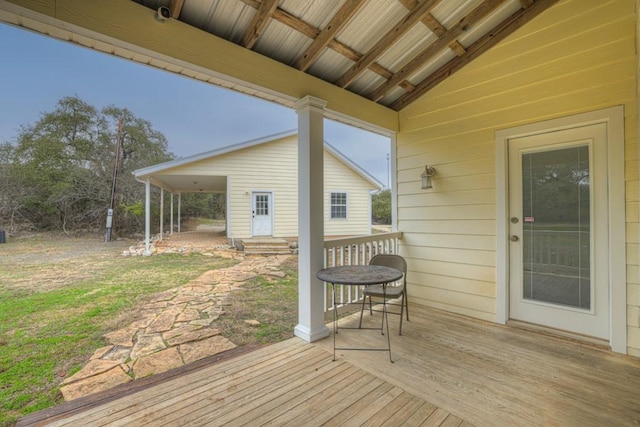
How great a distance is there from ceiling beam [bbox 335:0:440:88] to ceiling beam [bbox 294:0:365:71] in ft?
1.73

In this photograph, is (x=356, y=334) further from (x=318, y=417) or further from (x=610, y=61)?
(x=610, y=61)

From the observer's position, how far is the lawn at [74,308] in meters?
2.19

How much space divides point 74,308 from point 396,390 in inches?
169

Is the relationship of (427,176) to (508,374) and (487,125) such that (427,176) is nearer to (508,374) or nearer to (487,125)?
(487,125)

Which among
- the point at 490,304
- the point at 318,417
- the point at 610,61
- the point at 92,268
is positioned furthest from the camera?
the point at 92,268

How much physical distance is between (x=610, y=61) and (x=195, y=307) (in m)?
5.28

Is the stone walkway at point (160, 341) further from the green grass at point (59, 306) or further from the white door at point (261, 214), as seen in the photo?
the white door at point (261, 214)

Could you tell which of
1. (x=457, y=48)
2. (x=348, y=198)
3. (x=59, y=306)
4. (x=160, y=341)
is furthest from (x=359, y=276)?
(x=348, y=198)

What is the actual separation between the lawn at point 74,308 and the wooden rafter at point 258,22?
2772 millimetres

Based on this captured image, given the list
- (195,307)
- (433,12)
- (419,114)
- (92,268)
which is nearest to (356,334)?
(195,307)

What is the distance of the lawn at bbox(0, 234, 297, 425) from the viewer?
86.1 inches

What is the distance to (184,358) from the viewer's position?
2.44 m

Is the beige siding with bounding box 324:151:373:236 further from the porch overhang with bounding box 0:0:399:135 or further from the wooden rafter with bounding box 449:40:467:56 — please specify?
the porch overhang with bounding box 0:0:399:135

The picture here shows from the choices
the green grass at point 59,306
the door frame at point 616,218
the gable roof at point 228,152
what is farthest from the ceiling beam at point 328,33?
the gable roof at point 228,152
